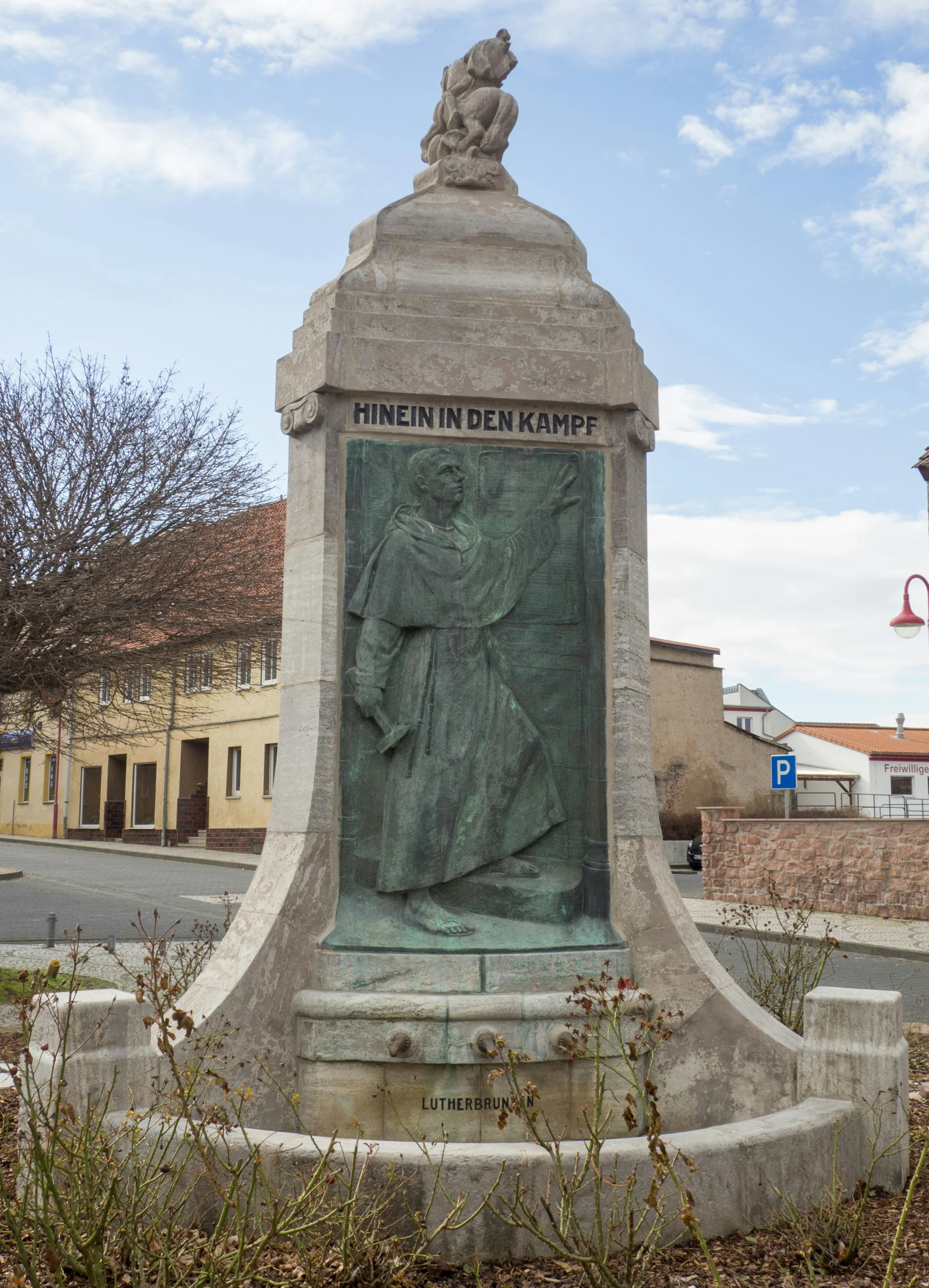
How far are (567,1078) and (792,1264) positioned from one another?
3.39ft

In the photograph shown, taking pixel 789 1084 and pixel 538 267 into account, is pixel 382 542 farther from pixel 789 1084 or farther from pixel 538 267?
pixel 789 1084

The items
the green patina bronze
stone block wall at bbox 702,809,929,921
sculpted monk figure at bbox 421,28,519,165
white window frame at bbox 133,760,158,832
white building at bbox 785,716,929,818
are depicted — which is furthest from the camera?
white building at bbox 785,716,929,818

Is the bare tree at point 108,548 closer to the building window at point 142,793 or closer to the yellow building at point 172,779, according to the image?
the yellow building at point 172,779

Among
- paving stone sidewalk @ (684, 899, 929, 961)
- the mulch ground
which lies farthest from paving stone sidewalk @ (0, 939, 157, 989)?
the mulch ground

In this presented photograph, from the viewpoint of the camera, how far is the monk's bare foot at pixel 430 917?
495cm

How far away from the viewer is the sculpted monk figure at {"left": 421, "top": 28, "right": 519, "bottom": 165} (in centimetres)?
594

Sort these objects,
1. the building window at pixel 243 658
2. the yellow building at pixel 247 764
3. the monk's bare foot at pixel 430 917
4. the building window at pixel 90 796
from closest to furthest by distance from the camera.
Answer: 1. the monk's bare foot at pixel 430 917
2. the building window at pixel 243 658
3. the yellow building at pixel 247 764
4. the building window at pixel 90 796

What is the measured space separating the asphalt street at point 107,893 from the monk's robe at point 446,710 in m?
6.32

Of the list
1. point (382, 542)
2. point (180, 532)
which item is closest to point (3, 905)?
point (180, 532)

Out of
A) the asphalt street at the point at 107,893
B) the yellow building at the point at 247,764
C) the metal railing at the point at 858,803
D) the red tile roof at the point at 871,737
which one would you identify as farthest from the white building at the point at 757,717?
the asphalt street at the point at 107,893

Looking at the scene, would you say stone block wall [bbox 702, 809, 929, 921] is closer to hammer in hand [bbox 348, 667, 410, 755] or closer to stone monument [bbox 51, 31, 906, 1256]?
stone monument [bbox 51, 31, 906, 1256]

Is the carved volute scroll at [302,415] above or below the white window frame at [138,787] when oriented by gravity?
above

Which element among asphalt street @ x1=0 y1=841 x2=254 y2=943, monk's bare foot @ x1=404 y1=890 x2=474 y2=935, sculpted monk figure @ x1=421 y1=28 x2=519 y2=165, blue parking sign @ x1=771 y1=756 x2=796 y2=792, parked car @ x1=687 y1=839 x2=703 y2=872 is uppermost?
sculpted monk figure @ x1=421 y1=28 x2=519 y2=165

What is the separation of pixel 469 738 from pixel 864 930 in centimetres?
1309
